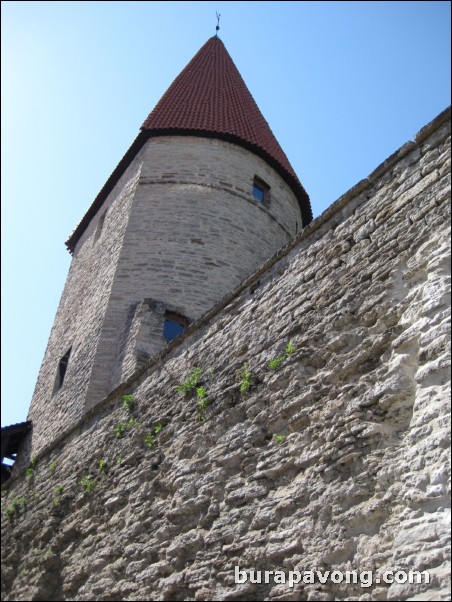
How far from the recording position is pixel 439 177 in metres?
4.34

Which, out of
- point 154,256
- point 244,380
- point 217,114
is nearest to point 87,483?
point 244,380

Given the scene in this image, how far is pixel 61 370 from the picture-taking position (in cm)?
1176

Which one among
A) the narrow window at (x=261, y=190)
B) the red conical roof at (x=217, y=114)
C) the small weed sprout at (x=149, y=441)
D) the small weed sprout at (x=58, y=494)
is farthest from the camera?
the red conical roof at (x=217, y=114)

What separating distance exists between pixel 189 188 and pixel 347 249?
7.22 metres

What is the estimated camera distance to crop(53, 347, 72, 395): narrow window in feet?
37.8

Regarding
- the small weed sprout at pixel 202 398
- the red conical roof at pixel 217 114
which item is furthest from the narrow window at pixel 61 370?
the small weed sprout at pixel 202 398

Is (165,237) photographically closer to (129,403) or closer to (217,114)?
(217,114)

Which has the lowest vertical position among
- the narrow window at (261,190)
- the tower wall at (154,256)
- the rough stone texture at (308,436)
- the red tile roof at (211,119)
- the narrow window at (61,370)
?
the rough stone texture at (308,436)

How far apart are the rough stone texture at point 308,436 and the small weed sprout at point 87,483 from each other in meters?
0.09

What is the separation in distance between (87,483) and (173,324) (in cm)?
369

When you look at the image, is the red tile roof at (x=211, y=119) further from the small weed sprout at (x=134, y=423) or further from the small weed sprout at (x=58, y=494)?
the small weed sprout at (x=58, y=494)

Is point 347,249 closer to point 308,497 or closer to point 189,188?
point 308,497

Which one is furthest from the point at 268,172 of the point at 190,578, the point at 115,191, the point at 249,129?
the point at 190,578

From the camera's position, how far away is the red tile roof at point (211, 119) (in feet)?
41.7
